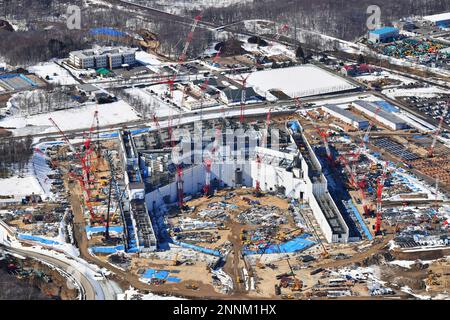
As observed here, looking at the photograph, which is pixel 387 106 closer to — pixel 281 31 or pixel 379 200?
pixel 379 200

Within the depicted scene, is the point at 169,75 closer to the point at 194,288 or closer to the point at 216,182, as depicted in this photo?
the point at 216,182

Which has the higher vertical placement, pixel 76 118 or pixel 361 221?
pixel 76 118

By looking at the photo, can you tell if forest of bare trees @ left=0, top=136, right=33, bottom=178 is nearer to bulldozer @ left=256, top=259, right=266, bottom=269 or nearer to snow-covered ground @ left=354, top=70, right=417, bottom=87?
bulldozer @ left=256, top=259, right=266, bottom=269

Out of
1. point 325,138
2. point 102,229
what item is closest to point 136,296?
point 102,229

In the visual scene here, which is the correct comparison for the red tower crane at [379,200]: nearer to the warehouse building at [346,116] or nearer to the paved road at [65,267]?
the warehouse building at [346,116]

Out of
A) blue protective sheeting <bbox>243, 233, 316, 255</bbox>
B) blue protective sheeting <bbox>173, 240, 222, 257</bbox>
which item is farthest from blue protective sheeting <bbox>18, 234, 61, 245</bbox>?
blue protective sheeting <bbox>243, 233, 316, 255</bbox>

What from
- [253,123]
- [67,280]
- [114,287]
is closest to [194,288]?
[114,287]

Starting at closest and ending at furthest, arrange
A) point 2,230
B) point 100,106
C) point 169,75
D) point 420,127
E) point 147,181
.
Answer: point 2,230
point 147,181
point 420,127
point 100,106
point 169,75
